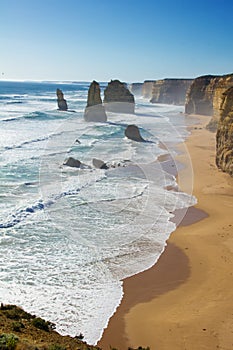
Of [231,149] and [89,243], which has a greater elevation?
[231,149]

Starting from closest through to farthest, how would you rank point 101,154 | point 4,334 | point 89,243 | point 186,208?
point 4,334 < point 89,243 < point 186,208 < point 101,154

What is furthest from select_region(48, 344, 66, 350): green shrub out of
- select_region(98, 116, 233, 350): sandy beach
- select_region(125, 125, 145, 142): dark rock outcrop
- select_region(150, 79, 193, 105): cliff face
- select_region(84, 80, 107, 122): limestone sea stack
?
select_region(150, 79, 193, 105): cliff face

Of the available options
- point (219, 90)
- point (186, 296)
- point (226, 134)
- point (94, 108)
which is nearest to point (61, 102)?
point (94, 108)

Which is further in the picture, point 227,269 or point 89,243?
point 89,243

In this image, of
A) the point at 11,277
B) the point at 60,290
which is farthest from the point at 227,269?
the point at 11,277

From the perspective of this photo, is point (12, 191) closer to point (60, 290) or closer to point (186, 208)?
point (186, 208)

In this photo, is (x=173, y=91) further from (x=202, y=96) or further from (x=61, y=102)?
(x=61, y=102)

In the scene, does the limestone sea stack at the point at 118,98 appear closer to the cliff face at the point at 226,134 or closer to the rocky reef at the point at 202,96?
the rocky reef at the point at 202,96
